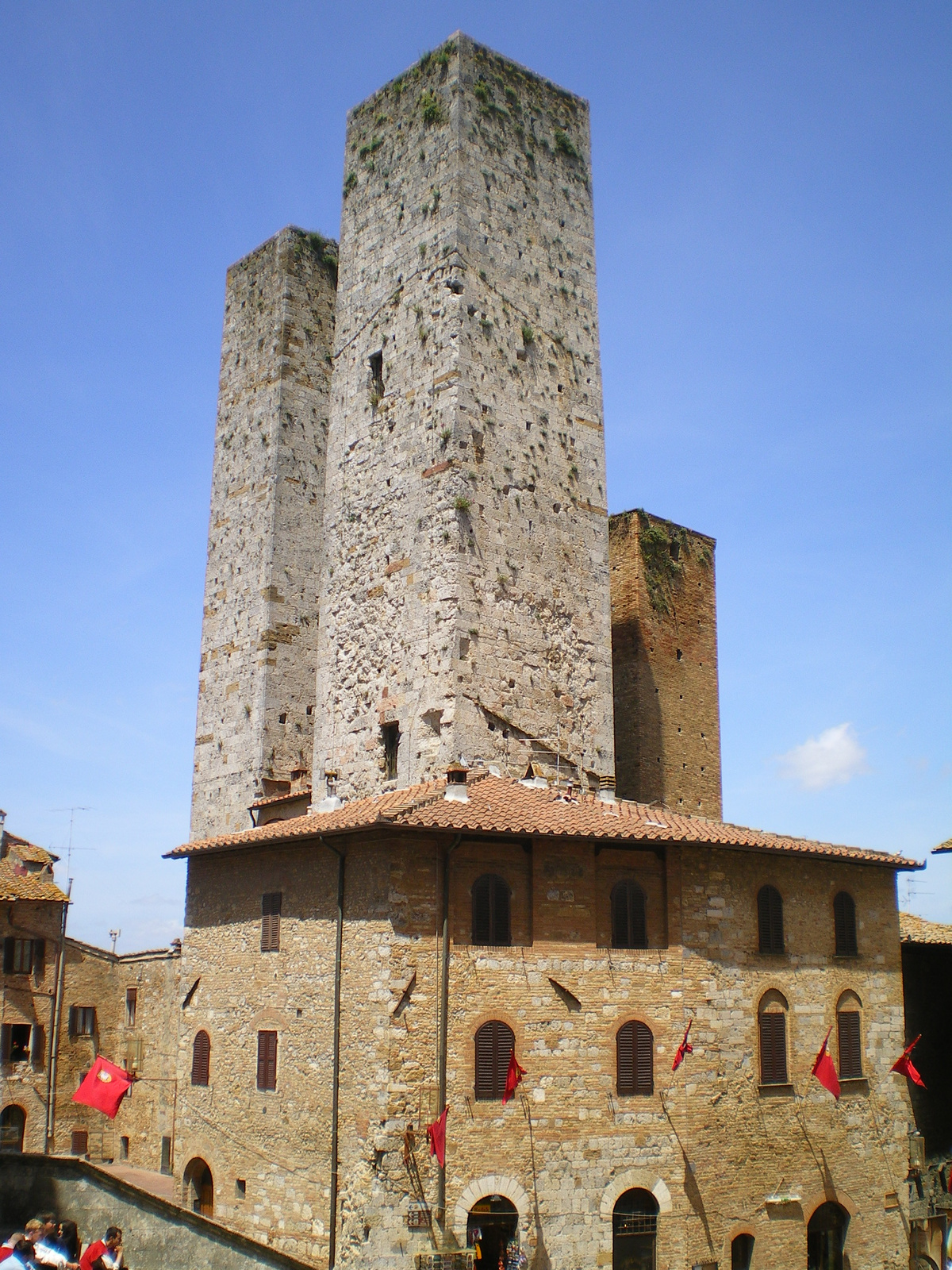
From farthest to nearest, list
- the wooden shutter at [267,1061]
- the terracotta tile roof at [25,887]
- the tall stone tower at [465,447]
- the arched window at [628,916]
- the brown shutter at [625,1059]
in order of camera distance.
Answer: the terracotta tile roof at [25,887]
the tall stone tower at [465,447]
the wooden shutter at [267,1061]
the arched window at [628,916]
the brown shutter at [625,1059]

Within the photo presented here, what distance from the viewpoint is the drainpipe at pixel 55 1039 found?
111 feet

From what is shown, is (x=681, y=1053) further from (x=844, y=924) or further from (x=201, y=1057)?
(x=201, y=1057)

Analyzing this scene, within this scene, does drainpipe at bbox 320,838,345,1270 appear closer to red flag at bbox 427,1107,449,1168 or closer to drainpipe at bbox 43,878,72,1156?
red flag at bbox 427,1107,449,1168

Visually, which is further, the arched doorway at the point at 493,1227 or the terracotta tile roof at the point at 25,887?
the terracotta tile roof at the point at 25,887

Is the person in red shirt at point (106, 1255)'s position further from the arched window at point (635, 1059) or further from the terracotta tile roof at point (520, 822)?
the arched window at point (635, 1059)

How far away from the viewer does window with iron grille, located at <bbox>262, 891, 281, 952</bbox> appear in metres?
20.4

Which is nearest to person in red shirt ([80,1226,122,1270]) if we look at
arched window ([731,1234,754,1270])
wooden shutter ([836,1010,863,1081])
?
arched window ([731,1234,754,1270])

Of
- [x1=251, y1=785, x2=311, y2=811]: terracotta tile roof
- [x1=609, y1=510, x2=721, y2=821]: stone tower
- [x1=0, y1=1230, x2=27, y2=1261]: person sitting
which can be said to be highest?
[x1=609, y1=510, x2=721, y2=821]: stone tower

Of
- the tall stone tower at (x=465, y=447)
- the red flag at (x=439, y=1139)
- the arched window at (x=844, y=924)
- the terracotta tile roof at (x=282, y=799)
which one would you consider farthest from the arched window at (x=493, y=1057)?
the terracotta tile roof at (x=282, y=799)

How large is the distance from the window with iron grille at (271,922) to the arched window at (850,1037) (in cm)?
985

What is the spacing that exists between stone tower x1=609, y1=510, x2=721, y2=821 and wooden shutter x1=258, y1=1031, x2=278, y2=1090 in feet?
36.2

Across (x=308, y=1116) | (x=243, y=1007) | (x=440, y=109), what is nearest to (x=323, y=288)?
(x=440, y=109)

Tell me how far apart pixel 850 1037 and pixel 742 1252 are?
420 cm

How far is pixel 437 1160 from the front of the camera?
17.1 metres
